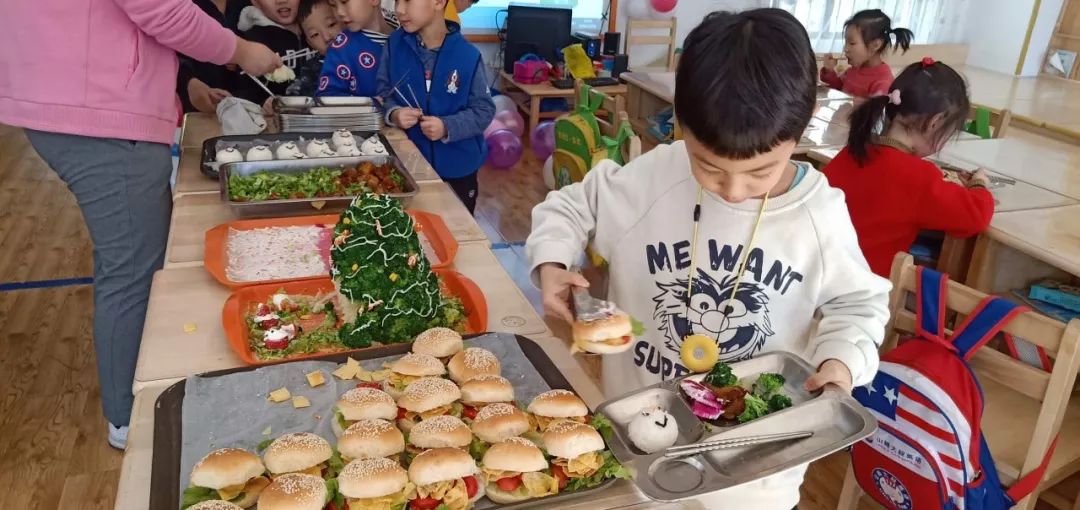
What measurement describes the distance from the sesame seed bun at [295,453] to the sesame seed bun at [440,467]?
0.45 feet

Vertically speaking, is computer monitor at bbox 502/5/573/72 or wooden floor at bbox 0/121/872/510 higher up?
computer monitor at bbox 502/5/573/72

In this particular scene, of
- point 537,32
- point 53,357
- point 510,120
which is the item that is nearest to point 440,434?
point 53,357

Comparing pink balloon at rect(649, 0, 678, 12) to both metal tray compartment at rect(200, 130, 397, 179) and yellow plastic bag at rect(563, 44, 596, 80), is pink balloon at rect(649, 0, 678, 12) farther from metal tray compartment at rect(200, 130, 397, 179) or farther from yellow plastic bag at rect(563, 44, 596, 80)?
metal tray compartment at rect(200, 130, 397, 179)

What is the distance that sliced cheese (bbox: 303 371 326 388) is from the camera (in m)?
1.31

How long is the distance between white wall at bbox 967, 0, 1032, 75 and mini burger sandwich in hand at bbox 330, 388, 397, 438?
722cm

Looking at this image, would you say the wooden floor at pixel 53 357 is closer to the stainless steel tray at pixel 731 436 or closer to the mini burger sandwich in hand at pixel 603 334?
the stainless steel tray at pixel 731 436

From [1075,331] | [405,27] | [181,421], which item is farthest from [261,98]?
[1075,331]

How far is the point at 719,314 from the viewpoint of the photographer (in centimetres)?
147

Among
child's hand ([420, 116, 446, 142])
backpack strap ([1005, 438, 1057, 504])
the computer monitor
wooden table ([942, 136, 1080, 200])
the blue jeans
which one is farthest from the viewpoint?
the computer monitor

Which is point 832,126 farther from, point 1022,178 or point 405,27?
point 405,27

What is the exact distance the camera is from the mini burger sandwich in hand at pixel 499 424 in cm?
115

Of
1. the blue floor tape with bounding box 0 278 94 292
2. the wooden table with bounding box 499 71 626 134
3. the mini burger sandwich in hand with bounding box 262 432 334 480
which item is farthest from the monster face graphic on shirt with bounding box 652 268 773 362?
the wooden table with bounding box 499 71 626 134

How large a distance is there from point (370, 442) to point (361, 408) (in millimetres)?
84

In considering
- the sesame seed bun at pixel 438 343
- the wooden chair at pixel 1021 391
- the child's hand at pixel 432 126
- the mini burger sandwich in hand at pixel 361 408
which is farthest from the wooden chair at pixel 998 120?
the mini burger sandwich in hand at pixel 361 408
